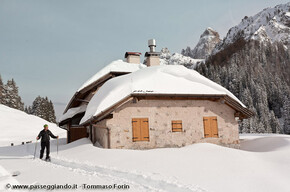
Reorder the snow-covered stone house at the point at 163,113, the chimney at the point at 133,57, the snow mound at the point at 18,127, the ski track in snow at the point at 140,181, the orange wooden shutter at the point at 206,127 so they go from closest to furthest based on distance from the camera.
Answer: the ski track in snow at the point at 140,181, the snow-covered stone house at the point at 163,113, the orange wooden shutter at the point at 206,127, the chimney at the point at 133,57, the snow mound at the point at 18,127

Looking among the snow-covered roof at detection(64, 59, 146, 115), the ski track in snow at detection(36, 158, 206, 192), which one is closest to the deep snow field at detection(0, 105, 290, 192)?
the ski track in snow at detection(36, 158, 206, 192)

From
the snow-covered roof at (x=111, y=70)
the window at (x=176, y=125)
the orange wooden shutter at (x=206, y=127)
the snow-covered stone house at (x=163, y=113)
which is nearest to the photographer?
the snow-covered stone house at (x=163, y=113)

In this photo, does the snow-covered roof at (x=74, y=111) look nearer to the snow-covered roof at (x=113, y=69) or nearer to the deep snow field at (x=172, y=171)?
the snow-covered roof at (x=113, y=69)

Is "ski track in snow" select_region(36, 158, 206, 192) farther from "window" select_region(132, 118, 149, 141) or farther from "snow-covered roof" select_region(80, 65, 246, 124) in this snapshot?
"window" select_region(132, 118, 149, 141)

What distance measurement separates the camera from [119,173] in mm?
6832

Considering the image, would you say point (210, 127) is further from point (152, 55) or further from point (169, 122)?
point (152, 55)

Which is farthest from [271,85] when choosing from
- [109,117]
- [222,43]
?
[109,117]

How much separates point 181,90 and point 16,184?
8.83 meters

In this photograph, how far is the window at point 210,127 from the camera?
12.6 meters

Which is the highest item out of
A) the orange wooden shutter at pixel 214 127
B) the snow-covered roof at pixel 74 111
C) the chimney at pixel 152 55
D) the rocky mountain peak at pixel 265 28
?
the rocky mountain peak at pixel 265 28

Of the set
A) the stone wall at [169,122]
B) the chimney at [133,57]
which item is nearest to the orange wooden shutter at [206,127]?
the stone wall at [169,122]

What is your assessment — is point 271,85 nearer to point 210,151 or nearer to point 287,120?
point 287,120

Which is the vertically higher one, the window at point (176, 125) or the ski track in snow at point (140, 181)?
the window at point (176, 125)

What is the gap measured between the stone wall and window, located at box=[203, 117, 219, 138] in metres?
0.22
